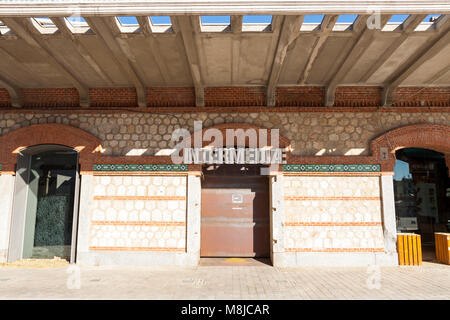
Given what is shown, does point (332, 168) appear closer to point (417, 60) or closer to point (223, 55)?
point (417, 60)

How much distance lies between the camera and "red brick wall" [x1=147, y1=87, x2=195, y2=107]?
26.7ft

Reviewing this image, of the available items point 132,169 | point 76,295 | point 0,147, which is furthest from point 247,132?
point 0,147

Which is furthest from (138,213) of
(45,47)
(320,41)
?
(320,41)

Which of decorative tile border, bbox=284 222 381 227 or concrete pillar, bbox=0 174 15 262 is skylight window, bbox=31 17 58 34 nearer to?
concrete pillar, bbox=0 174 15 262

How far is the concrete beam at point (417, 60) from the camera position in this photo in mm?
5844

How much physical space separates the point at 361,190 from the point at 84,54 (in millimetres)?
7280

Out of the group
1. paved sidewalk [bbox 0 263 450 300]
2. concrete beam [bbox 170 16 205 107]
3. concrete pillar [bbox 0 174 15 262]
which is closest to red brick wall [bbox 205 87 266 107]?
concrete beam [bbox 170 16 205 107]

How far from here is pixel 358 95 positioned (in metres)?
8.13

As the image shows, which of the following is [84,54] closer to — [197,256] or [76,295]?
[76,295]

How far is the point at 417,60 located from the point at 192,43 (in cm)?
494

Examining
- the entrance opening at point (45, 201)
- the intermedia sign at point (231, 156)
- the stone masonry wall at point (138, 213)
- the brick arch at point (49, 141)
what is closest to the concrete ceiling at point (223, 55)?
the brick arch at point (49, 141)

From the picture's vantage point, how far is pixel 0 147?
8086 mm

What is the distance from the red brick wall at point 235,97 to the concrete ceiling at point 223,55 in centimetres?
21

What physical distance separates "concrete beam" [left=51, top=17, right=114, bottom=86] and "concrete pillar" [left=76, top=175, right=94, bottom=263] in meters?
2.57
